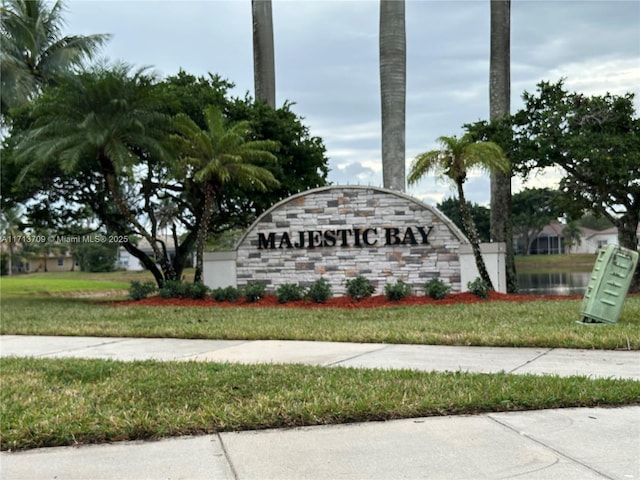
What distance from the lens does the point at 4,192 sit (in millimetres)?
22031

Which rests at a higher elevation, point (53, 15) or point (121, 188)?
point (53, 15)

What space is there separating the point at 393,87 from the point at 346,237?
4676mm

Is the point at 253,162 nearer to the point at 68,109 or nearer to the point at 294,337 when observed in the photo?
the point at 68,109

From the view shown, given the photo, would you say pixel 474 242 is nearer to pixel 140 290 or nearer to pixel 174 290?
pixel 174 290

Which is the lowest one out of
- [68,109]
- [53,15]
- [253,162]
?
[253,162]

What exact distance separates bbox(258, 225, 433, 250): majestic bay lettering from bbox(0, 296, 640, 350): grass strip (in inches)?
138

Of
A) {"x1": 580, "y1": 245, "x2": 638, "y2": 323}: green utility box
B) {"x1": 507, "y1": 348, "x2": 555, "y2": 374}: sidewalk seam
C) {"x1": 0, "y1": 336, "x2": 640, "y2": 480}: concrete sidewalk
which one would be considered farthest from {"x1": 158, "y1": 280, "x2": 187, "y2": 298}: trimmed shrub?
{"x1": 0, "y1": 336, "x2": 640, "y2": 480}: concrete sidewalk

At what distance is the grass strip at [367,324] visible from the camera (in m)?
9.12

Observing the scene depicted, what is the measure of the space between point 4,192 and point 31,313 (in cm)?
823

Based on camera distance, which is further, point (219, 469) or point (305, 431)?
point (305, 431)

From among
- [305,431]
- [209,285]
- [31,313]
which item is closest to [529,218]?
[209,285]

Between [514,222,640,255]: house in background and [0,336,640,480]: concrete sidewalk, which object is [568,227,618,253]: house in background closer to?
[514,222,640,255]: house in background

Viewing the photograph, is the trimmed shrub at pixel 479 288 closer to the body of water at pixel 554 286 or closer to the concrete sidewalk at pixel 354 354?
the body of water at pixel 554 286

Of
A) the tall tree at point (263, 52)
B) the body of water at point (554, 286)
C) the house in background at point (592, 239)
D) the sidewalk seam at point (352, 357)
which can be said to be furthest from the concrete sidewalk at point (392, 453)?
the house in background at point (592, 239)
